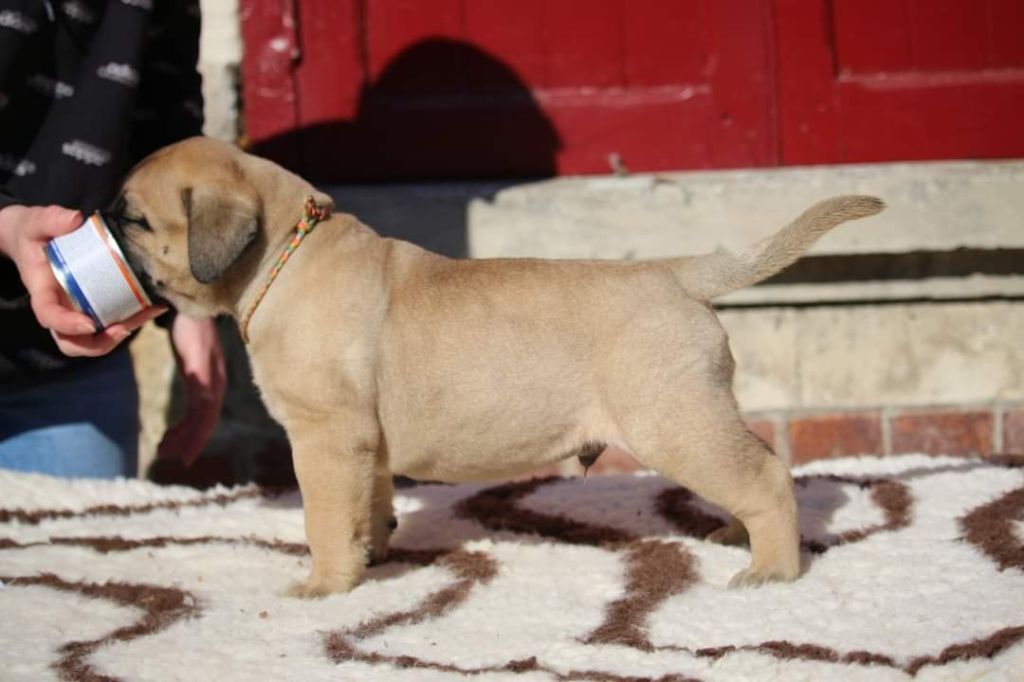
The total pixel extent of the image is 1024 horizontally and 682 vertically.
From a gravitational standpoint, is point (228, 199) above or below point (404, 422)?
above

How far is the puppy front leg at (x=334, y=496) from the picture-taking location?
10.2ft

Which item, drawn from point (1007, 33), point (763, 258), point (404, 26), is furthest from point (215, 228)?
point (1007, 33)

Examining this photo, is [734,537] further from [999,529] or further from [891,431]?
[891,431]

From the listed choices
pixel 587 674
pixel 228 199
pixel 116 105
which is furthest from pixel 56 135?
pixel 587 674

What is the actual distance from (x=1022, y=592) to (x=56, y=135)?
2825 millimetres

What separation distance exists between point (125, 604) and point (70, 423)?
43.6 inches

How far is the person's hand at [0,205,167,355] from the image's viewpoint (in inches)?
120

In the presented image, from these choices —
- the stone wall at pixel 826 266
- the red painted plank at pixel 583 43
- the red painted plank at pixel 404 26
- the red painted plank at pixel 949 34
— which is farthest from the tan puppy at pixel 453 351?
the red painted plank at pixel 949 34

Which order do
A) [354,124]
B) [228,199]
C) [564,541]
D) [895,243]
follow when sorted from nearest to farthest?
[228,199] < [564,541] < [895,243] < [354,124]

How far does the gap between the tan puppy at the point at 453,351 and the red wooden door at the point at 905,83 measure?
1953mm

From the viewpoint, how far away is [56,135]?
3838 mm

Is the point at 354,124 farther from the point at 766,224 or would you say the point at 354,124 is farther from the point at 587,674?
the point at 587,674

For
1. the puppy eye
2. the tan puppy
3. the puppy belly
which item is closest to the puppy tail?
the tan puppy

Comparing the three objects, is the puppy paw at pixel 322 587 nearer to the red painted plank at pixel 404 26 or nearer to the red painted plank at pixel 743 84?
the red painted plank at pixel 404 26
